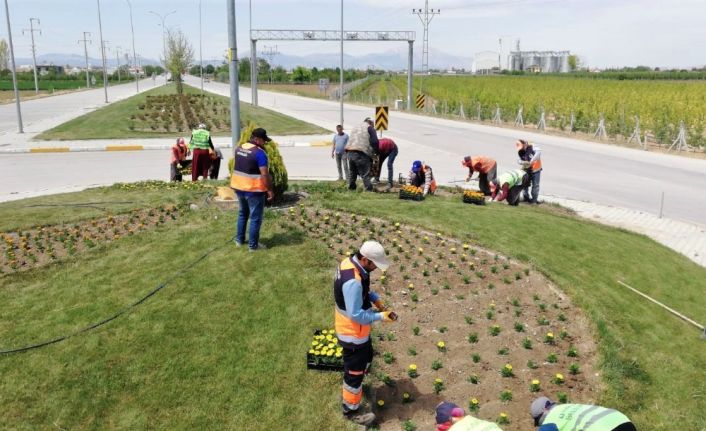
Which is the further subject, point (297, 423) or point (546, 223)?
point (546, 223)

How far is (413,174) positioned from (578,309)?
6521 mm

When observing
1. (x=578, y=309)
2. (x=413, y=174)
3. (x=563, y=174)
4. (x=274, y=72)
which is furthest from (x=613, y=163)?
(x=274, y=72)

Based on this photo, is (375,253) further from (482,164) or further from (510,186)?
(482,164)

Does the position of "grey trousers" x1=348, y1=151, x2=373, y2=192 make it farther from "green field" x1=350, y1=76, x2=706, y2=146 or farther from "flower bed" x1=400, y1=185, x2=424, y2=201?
"green field" x1=350, y1=76, x2=706, y2=146

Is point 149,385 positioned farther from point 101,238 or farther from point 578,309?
point 578,309

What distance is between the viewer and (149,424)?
5.18 m

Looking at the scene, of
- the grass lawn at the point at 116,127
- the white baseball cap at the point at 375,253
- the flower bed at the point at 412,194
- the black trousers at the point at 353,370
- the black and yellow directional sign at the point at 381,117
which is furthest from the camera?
the grass lawn at the point at 116,127

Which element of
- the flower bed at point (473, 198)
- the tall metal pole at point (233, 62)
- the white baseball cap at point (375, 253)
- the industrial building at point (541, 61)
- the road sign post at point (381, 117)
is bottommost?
the flower bed at point (473, 198)

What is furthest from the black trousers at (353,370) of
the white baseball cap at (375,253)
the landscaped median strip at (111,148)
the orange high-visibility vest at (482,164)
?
the landscaped median strip at (111,148)

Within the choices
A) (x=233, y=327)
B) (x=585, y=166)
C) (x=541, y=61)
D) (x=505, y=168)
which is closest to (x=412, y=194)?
(x=233, y=327)

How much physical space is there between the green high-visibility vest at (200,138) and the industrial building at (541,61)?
175 meters

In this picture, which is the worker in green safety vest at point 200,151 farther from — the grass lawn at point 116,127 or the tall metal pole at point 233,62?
the grass lawn at point 116,127

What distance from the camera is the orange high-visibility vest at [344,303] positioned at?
4.70m

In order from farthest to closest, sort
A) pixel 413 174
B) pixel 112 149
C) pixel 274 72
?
pixel 274 72, pixel 112 149, pixel 413 174
